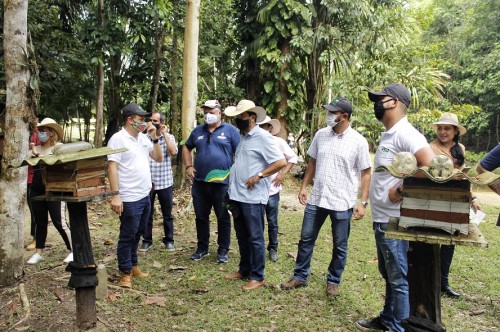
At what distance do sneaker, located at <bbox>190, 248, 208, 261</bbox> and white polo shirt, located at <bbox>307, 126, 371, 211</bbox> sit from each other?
1.97m

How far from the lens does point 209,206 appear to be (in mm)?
5504

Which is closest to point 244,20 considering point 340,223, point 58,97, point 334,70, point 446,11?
point 334,70

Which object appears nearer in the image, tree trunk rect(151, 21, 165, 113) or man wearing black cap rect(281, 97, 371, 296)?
man wearing black cap rect(281, 97, 371, 296)

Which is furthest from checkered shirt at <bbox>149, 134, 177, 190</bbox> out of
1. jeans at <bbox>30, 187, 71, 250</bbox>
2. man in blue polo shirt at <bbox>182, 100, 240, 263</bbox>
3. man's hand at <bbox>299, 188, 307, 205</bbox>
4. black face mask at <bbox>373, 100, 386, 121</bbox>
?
black face mask at <bbox>373, 100, 386, 121</bbox>

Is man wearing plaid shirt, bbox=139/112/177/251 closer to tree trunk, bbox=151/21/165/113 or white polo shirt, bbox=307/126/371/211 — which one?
white polo shirt, bbox=307/126/371/211

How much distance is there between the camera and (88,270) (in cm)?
341

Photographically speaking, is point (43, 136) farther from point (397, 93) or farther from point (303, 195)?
point (397, 93)

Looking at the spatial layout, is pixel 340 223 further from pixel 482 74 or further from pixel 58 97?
pixel 482 74

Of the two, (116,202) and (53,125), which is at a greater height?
(53,125)

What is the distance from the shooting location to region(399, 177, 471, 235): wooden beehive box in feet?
7.72

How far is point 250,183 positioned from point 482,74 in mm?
20641

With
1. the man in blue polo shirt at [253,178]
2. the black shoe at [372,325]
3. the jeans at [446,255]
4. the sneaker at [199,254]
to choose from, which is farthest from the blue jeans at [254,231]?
the jeans at [446,255]

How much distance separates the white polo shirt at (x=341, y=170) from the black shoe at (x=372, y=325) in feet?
3.48

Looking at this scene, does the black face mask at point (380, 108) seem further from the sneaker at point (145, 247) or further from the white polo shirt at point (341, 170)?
the sneaker at point (145, 247)
